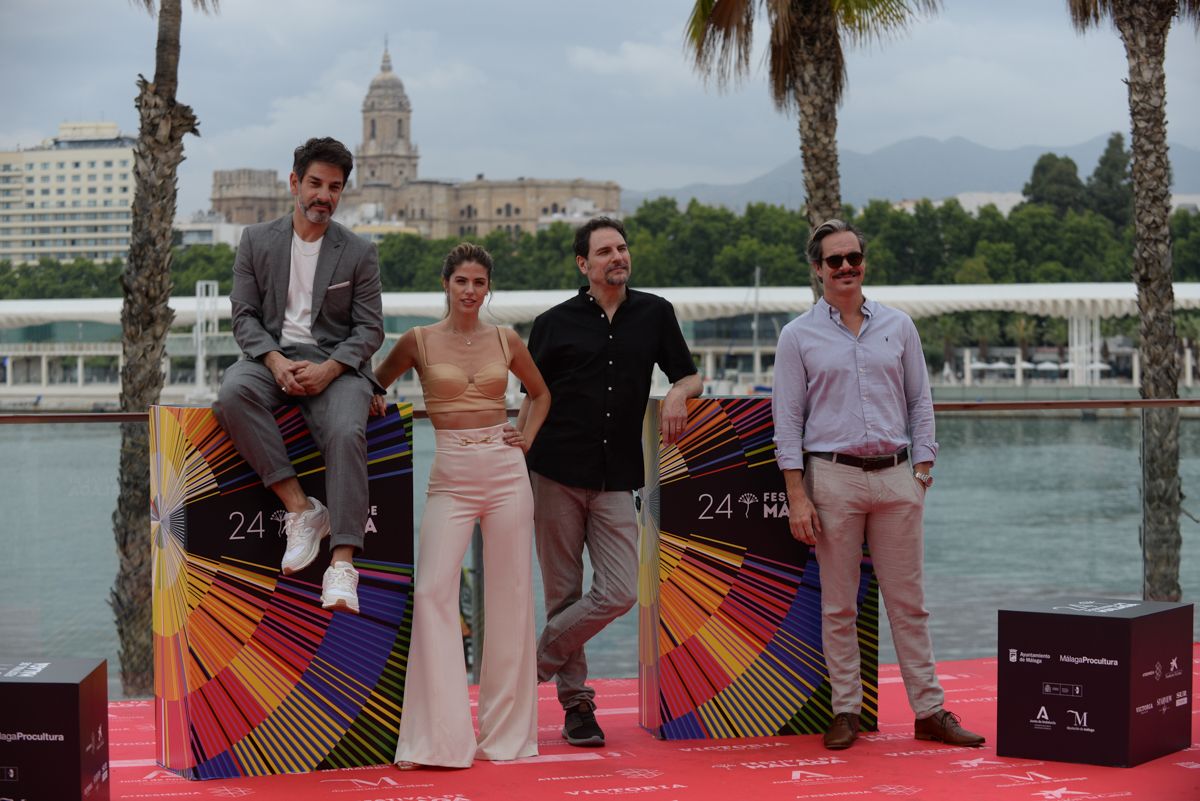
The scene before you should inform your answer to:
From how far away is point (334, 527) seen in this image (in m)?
3.58

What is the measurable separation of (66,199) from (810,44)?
15914cm

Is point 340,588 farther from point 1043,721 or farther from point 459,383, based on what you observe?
point 1043,721

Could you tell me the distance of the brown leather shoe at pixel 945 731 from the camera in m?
4.05

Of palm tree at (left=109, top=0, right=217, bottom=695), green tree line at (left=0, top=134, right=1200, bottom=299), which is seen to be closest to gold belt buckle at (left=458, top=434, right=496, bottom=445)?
palm tree at (left=109, top=0, right=217, bottom=695)

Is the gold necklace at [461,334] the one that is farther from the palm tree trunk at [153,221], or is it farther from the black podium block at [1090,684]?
the palm tree trunk at [153,221]

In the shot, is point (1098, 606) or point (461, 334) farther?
point (1098, 606)

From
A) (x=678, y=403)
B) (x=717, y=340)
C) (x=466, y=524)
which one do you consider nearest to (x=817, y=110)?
(x=678, y=403)

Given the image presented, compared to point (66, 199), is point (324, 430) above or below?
below

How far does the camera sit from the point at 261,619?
373 cm

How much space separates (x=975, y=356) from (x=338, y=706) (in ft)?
229

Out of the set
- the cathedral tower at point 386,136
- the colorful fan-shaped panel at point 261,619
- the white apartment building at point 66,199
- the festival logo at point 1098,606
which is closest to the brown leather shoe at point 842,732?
the festival logo at point 1098,606

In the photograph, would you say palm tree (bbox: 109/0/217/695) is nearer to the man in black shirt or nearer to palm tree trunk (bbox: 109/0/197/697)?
palm tree trunk (bbox: 109/0/197/697)

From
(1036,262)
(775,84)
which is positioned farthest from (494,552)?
(1036,262)

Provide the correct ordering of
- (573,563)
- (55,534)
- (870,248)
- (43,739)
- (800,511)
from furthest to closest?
(870,248), (55,534), (573,563), (800,511), (43,739)
